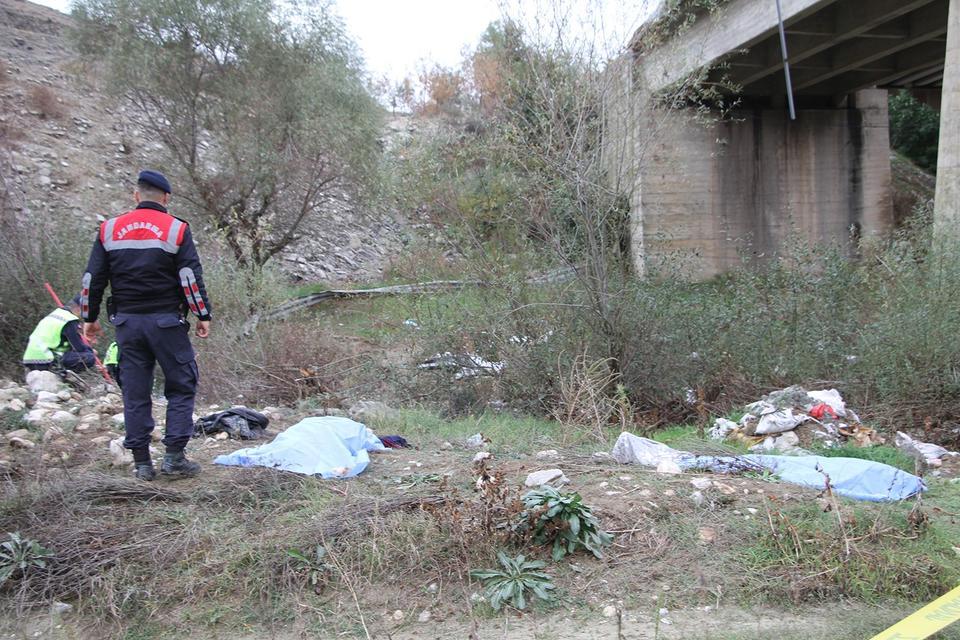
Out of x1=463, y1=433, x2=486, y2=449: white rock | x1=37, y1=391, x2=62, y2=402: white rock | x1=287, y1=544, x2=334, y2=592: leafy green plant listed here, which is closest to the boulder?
x1=37, y1=391, x2=62, y2=402: white rock

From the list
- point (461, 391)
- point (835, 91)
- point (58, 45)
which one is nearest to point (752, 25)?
point (835, 91)

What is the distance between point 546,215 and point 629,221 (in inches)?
42.4

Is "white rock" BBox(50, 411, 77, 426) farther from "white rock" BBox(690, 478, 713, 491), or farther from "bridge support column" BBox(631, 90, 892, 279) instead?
"bridge support column" BBox(631, 90, 892, 279)

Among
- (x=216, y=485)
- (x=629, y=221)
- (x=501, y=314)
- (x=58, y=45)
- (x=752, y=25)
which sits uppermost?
(x=58, y=45)

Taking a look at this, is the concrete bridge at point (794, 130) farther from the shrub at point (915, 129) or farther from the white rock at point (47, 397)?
the shrub at point (915, 129)

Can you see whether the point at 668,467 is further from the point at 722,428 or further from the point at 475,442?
A: the point at 722,428

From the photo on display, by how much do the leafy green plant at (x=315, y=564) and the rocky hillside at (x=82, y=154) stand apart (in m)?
13.5

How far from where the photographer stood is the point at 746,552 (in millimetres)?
3604

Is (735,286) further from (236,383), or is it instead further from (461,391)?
(236,383)

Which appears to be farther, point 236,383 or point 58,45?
point 58,45

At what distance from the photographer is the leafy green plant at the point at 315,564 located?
3438 millimetres

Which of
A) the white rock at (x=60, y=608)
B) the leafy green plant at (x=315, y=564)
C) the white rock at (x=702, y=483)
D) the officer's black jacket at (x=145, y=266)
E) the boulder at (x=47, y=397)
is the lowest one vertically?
the white rock at (x=60, y=608)

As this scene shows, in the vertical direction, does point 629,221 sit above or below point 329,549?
above

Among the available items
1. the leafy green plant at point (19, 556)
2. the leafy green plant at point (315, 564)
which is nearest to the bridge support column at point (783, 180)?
the leafy green plant at point (315, 564)
